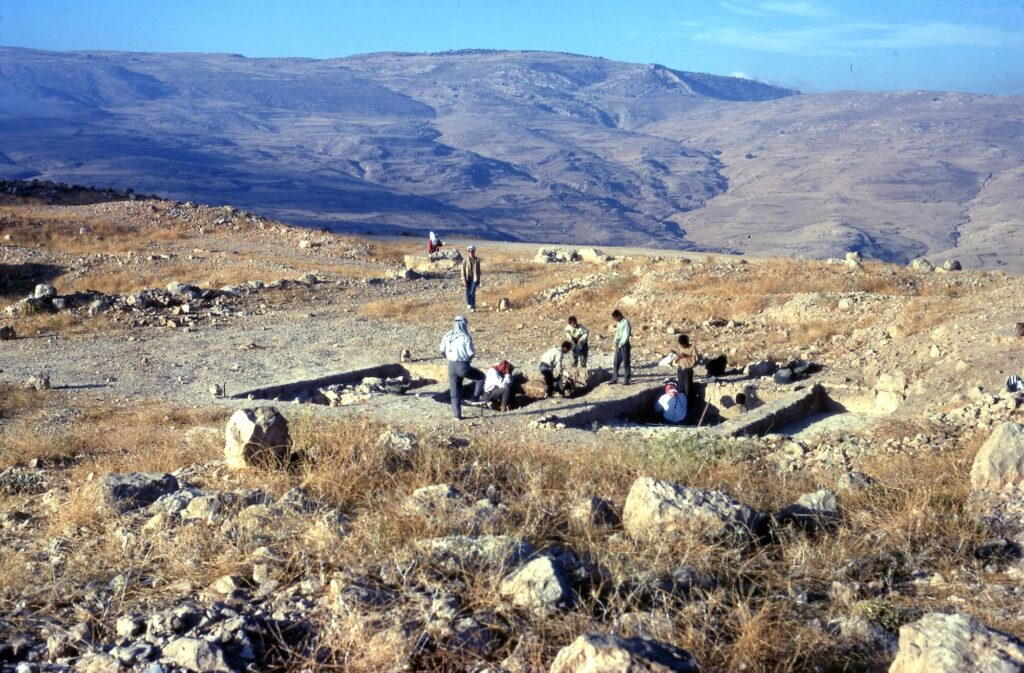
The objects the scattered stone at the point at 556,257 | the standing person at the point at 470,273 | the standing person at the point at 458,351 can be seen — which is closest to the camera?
the standing person at the point at 458,351

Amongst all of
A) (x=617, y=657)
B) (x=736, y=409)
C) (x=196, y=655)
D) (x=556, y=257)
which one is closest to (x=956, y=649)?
(x=617, y=657)

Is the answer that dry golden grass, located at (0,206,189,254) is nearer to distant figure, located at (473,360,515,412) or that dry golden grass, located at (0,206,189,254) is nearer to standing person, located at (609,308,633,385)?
distant figure, located at (473,360,515,412)

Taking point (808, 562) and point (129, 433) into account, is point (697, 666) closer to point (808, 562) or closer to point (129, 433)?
point (808, 562)

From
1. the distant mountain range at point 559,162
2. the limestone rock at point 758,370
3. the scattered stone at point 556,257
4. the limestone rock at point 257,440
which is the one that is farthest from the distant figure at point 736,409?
the distant mountain range at point 559,162

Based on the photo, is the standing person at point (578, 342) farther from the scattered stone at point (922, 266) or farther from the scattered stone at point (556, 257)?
the scattered stone at point (556, 257)

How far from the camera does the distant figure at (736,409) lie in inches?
504

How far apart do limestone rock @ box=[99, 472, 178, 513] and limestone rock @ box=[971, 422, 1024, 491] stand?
4.87 metres

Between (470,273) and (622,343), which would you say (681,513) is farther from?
(470,273)

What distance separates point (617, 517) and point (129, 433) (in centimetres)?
608

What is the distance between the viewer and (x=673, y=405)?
480 inches

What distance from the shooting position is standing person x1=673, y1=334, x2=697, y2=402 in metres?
11.9

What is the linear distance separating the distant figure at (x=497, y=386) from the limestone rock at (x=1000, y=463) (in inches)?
235

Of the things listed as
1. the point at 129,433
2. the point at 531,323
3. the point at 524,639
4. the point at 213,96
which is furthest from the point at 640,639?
the point at 213,96

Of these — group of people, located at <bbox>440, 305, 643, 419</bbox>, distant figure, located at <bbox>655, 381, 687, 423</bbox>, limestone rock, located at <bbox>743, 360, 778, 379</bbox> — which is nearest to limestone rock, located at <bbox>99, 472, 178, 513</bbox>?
group of people, located at <bbox>440, 305, 643, 419</bbox>
